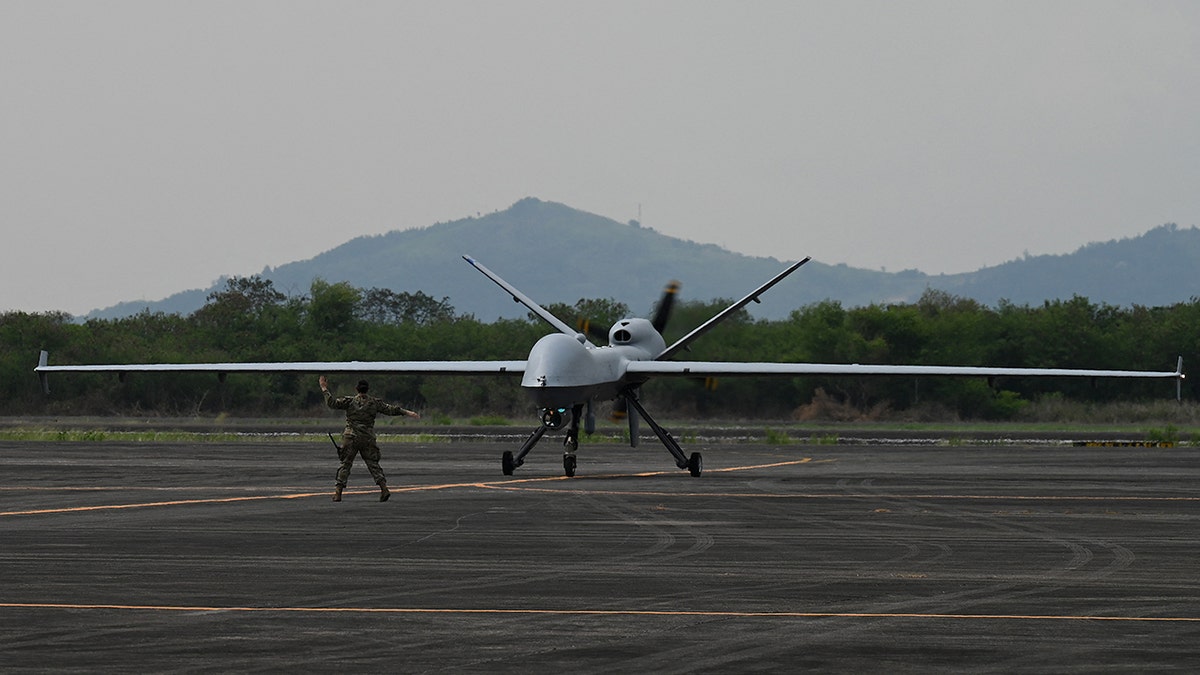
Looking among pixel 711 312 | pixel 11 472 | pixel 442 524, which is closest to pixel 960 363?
pixel 711 312

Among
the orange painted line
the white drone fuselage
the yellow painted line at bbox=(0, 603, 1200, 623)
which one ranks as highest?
the white drone fuselage

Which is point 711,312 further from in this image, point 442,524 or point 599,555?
point 599,555

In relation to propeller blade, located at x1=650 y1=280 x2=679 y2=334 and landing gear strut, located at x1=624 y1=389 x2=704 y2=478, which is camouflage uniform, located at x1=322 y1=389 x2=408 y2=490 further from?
propeller blade, located at x1=650 y1=280 x2=679 y2=334

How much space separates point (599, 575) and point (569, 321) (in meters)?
65.8

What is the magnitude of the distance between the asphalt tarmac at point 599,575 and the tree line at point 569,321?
3763 centimetres

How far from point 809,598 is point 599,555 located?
3.96m

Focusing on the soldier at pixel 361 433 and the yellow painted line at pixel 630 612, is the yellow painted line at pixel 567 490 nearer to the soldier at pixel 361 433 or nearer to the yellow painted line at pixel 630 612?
the soldier at pixel 361 433

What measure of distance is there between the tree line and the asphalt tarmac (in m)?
37.6

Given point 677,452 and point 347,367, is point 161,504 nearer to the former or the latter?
point 347,367

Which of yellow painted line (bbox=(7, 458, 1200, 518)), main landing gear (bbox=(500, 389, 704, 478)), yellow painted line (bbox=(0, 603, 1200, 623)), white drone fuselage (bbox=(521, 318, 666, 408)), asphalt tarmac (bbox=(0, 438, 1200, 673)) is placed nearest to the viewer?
asphalt tarmac (bbox=(0, 438, 1200, 673))

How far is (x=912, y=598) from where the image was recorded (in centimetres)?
1361

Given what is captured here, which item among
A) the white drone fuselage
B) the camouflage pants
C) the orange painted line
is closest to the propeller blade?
the white drone fuselage

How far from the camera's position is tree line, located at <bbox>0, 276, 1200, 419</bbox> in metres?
70.5

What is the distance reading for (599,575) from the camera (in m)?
15.3
